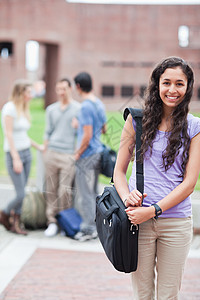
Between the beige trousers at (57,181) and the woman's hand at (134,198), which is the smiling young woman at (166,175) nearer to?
the woman's hand at (134,198)

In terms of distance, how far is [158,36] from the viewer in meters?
35.0

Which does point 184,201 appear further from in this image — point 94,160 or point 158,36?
point 158,36

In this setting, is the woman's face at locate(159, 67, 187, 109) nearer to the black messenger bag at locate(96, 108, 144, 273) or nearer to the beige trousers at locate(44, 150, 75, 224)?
the black messenger bag at locate(96, 108, 144, 273)

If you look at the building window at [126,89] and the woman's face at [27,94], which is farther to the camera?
the building window at [126,89]

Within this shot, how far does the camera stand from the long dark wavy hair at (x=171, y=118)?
2117 millimetres

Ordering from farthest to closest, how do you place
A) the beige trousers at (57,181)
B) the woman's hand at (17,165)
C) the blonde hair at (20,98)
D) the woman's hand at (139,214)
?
the beige trousers at (57,181) → the blonde hair at (20,98) → the woman's hand at (17,165) → the woman's hand at (139,214)

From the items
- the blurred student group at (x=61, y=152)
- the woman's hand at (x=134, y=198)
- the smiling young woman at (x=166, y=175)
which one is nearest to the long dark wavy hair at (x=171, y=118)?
the smiling young woman at (x=166, y=175)

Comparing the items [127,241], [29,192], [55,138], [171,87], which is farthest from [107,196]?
[29,192]

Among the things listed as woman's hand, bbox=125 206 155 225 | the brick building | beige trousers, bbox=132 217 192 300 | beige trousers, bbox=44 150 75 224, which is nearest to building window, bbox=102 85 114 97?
the brick building

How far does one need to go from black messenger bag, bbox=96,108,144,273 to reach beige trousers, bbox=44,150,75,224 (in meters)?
2.95

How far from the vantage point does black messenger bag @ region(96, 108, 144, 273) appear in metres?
2.09

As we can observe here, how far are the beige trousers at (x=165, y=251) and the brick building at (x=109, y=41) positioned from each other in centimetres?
3234

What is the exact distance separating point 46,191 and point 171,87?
3.56m

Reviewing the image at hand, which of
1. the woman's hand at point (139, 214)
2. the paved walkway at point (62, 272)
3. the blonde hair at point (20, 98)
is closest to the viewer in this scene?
the woman's hand at point (139, 214)
